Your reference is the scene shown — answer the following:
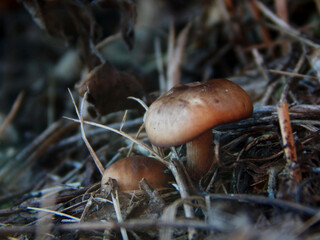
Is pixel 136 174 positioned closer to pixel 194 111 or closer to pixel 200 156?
pixel 200 156

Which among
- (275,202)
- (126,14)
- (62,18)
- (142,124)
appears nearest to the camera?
(275,202)

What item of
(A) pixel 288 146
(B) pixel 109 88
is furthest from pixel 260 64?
(A) pixel 288 146

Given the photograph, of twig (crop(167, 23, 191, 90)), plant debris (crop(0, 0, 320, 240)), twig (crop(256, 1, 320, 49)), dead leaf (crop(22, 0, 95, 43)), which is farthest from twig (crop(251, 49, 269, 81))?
dead leaf (crop(22, 0, 95, 43))

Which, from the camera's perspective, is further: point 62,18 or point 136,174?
point 62,18

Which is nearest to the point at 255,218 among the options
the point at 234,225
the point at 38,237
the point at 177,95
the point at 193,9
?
the point at 234,225

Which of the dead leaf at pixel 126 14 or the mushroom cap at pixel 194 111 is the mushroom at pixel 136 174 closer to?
the mushroom cap at pixel 194 111

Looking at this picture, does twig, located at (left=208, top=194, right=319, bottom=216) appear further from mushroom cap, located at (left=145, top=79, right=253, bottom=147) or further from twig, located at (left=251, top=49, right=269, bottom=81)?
twig, located at (left=251, top=49, right=269, bottom=81)

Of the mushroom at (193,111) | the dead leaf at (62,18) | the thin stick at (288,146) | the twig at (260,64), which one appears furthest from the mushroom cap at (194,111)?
the dead leaf at (62,18)
